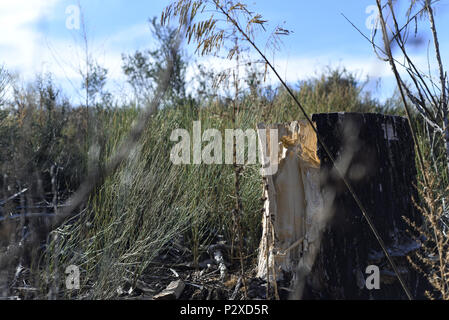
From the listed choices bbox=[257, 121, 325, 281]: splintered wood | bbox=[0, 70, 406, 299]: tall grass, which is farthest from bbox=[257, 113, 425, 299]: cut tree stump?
bbox=[0, 70, 406, 299]: tall grass

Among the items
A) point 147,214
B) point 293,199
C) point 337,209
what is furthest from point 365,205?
point 147,214

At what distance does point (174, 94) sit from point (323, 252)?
4.43m

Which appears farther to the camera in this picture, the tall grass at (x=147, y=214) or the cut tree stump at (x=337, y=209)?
the tall grass at (x=147, y=214)

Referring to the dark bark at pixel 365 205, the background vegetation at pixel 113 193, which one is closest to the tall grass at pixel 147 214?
the background vegetation at pixel 113 193

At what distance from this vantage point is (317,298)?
2.48 meters

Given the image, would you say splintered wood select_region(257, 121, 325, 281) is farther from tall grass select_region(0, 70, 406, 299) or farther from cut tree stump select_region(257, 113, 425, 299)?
tall grass select_region(0, 70, 406, 299)

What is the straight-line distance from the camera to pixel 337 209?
2.53m

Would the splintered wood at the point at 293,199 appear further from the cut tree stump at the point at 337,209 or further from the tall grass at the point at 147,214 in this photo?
the tall grass at the point at 147,214

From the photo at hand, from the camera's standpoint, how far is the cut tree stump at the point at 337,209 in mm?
2520

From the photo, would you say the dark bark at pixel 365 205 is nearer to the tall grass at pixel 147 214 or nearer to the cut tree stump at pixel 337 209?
the cut tree stump at pixel 337 209

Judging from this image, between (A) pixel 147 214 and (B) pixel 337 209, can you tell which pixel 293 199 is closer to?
(B) pixel 337 209
